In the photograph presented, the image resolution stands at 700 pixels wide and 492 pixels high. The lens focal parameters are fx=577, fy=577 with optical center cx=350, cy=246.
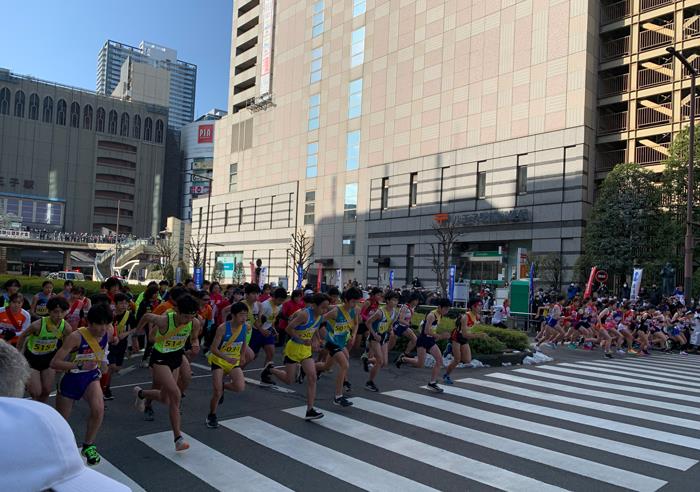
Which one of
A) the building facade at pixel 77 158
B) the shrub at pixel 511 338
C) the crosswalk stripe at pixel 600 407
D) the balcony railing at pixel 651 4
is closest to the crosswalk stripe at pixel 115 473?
the crosswalk stripe at pixel 600 407

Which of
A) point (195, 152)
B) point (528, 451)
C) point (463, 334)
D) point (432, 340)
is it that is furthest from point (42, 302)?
point (195, 152)

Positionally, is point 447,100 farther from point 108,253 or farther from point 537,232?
point 108,253

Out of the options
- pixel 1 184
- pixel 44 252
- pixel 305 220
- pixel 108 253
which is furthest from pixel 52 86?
pixel 305 220

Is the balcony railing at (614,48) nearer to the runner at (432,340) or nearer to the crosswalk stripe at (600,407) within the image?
the crosswalk stripe at (600,407)

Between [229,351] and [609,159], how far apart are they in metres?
37.2

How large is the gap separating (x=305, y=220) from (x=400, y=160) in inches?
553

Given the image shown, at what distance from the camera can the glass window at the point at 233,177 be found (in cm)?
7067

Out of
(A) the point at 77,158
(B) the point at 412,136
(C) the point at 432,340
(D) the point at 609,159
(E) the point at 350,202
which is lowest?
(C) the point at 432,340

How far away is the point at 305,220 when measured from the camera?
194ft

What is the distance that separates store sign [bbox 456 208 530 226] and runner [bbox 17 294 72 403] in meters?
35.6

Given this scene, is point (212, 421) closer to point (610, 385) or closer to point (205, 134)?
point (610, 385)

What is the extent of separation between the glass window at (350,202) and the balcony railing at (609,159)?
A: 72.1 feet

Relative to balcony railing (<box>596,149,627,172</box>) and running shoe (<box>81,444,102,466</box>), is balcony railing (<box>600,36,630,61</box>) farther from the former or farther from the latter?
running shoe (<box>81,444,102,466</box>)

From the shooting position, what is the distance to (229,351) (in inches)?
317
